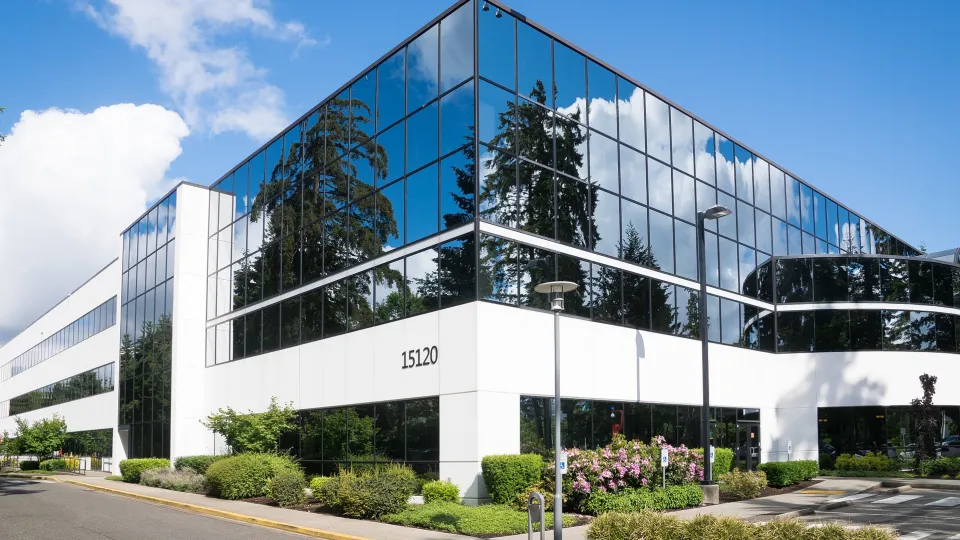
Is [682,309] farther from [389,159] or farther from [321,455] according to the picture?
[321,455]

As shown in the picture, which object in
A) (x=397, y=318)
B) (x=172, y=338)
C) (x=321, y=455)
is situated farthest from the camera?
(x=172, y=338)

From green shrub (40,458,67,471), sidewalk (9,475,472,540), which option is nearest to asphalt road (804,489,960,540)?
sidewalk (9,475,472,540)

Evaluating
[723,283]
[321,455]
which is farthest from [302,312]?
[723,283]

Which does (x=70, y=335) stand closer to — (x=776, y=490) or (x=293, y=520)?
(x=293, y=520)

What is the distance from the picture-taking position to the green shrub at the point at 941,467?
3039 centimetres

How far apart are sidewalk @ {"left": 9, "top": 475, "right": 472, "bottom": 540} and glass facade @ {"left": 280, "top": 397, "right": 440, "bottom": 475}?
3.13 meters

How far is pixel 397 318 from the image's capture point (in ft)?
83.2

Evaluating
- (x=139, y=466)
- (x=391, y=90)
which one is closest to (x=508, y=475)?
(x=391, y=90)

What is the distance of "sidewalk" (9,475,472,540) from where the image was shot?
57.6 feet

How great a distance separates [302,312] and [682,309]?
13.4 meters

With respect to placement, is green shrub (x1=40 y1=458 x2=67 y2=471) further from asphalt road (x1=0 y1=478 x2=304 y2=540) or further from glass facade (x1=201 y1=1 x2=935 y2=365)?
asphalt road (x1=0 y1=478 x2=304 y2=540)

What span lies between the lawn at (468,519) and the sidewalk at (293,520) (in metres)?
0.33

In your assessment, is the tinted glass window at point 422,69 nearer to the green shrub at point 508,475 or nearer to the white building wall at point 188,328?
the green shrub at point 508,475

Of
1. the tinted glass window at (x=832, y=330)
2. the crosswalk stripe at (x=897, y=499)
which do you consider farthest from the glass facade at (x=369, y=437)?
the tinted glass window at (x=832, y=330)
